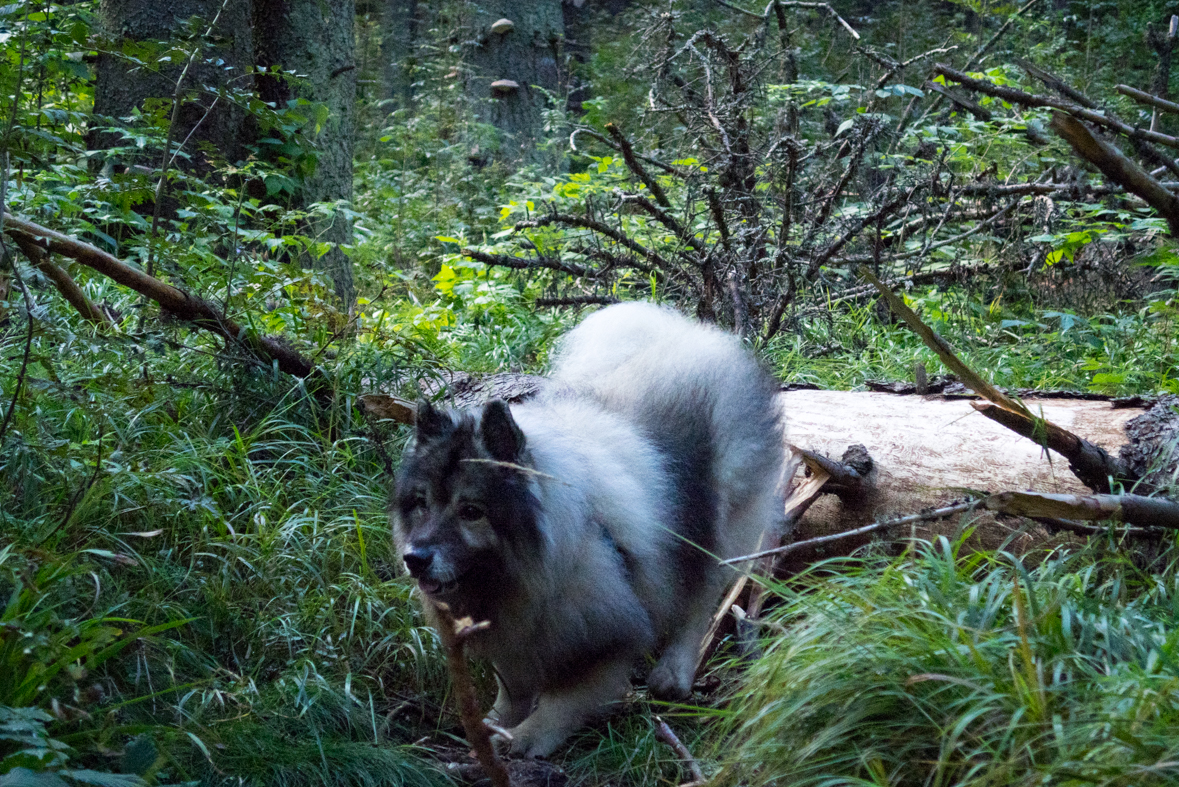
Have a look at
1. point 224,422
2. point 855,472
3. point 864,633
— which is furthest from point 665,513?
point 224,422

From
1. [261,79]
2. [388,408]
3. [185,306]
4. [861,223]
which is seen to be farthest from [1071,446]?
[261,79]

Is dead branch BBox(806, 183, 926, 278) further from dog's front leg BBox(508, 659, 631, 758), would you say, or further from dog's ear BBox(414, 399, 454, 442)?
dog's ear BBox(414, 399, 454, 442)

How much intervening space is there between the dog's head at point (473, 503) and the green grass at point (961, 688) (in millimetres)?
934

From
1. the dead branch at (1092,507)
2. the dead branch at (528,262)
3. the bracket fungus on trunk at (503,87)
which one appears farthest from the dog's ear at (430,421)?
the bracket fungus on trunk at (503,87)

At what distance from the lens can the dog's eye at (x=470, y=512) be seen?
10.4 feet

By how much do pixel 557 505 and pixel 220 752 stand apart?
1.30 meters

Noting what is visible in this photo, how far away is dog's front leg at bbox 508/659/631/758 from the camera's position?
3.52 meters

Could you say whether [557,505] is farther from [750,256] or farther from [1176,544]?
[750,256]

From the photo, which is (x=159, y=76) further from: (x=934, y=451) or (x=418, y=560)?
(x=934, y=451)

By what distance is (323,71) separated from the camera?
24.0ft

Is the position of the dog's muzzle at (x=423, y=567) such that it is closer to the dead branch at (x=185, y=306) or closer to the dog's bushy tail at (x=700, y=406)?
the dog's bushy tail at (x=700, y=406)

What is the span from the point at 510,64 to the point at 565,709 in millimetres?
11689

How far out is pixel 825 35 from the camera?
12852mm

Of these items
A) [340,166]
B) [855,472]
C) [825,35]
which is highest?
[825,35]
